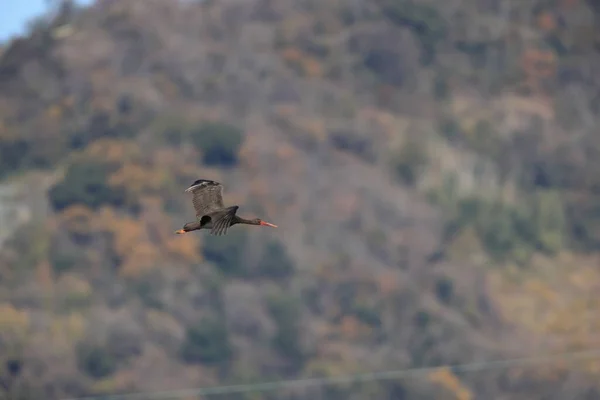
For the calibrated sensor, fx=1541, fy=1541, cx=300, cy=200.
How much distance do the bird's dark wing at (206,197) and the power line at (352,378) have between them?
34470 millimetres

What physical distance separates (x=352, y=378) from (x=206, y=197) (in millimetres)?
37451

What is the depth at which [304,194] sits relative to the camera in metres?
63.5

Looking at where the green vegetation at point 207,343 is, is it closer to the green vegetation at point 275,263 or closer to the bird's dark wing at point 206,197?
the green vegetation at point 275,263

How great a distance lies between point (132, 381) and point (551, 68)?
36.6 m

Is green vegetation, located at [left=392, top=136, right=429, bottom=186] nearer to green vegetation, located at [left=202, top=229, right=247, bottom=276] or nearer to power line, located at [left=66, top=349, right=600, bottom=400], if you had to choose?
green vegetation, located at [left=202, top=229, right=247, bottom=276]

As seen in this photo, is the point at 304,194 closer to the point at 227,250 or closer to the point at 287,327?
the point at 227,250

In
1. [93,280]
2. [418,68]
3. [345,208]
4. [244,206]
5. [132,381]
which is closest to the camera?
[132,381]

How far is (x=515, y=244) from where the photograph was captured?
62.9 m

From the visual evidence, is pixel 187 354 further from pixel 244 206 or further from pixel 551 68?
pixel 551 68

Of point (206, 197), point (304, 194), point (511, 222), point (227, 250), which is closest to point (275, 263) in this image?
point (227, 250)

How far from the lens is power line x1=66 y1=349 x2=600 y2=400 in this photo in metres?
50.0

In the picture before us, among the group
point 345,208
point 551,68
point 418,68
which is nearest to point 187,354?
point 345,208

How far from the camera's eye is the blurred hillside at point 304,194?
52625 millimetres

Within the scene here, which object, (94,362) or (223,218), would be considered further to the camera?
(94,362)
